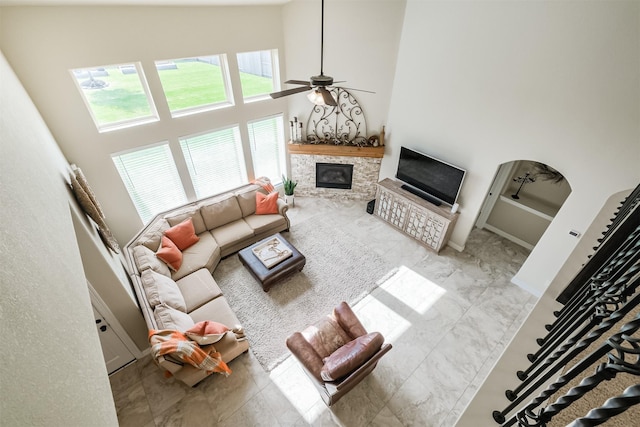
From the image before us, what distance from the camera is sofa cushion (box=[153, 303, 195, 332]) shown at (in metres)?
3.48

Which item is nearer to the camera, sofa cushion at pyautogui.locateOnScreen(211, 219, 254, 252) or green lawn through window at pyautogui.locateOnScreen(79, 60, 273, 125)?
green lawn through window at pyautogui.locateOnScreen(79, 60, 273, 125)

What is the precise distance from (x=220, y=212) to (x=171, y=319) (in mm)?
2393

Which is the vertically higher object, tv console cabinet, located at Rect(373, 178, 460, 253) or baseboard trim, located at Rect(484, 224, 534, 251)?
tv console cabinet, located at Rect(373, 178, 460, 253)

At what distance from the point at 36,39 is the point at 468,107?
6.12 m

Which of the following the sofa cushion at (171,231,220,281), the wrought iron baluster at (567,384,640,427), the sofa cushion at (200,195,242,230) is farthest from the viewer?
the sofa cushion at (200,195,242,230)

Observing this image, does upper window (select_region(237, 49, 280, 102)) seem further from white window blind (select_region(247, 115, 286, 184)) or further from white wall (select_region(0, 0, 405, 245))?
white window blind (select_region(247, 115, 286, 184))

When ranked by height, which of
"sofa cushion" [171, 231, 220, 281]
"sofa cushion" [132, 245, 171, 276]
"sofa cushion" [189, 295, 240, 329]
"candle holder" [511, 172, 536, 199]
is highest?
"candle holder" [511, 172, 536, 199]

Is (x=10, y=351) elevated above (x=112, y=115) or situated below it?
above

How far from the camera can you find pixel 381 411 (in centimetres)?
343

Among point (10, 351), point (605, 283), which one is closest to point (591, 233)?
point (605, 283)

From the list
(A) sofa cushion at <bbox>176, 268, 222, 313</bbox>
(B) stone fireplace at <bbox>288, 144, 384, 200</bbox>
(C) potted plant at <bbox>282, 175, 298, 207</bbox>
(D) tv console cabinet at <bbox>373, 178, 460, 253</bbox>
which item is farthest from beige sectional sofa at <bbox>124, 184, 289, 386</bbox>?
(D) tv console cabinet at <bbox>373, 178, 460, 253</bbox>

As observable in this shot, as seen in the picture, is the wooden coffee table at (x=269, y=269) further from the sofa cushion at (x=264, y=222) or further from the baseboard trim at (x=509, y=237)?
the baseboard trim at (x=509, y=237)

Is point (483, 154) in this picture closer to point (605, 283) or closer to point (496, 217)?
point (496, 217)

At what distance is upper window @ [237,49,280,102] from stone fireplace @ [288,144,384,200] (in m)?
1.28
